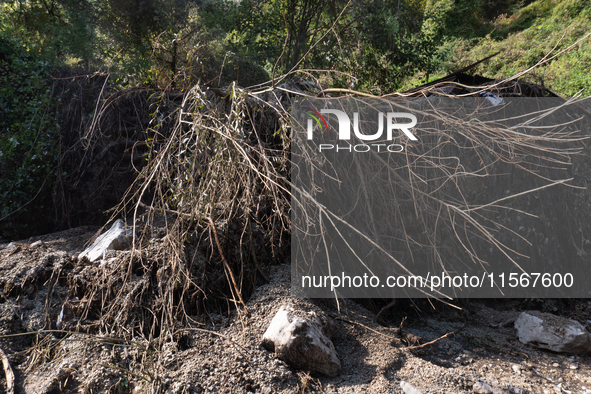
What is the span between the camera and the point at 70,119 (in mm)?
4172

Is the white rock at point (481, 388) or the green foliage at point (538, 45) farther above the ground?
the green foliage at point (538, 45)

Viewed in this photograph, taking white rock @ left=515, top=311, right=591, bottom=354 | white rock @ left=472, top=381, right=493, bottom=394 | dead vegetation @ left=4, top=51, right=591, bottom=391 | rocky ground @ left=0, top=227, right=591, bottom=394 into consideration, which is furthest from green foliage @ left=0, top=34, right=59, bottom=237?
white rock @ left=515, top=311, right=591, bottom=354

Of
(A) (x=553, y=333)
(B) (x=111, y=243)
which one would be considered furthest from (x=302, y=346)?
(A) (x=553, y=333)

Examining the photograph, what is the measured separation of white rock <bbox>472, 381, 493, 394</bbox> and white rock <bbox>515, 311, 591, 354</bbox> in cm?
100

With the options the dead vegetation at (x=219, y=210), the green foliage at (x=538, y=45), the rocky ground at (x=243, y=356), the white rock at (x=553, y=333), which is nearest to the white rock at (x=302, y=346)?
the rocky ground at (x=243, y=356)

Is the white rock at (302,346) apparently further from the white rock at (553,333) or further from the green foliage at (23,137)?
the green foliage at (23,137)

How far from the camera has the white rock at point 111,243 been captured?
267 centimetres

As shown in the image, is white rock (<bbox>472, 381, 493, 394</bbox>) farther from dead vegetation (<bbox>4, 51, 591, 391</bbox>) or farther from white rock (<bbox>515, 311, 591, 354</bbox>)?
white rock (<bbox>515, 311, 591, 354</bbox>)

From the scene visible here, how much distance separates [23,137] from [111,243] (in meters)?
2.31

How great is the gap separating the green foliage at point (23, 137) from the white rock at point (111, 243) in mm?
1786

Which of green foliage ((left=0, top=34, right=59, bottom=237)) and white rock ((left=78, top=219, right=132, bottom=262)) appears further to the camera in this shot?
green foliage ((left=0, top=34, right=59, bottom=237))

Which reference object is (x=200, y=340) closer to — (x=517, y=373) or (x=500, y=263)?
(x=517, y=373)

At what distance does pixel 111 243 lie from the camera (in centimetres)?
270

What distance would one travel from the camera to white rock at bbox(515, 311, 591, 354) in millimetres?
2592
